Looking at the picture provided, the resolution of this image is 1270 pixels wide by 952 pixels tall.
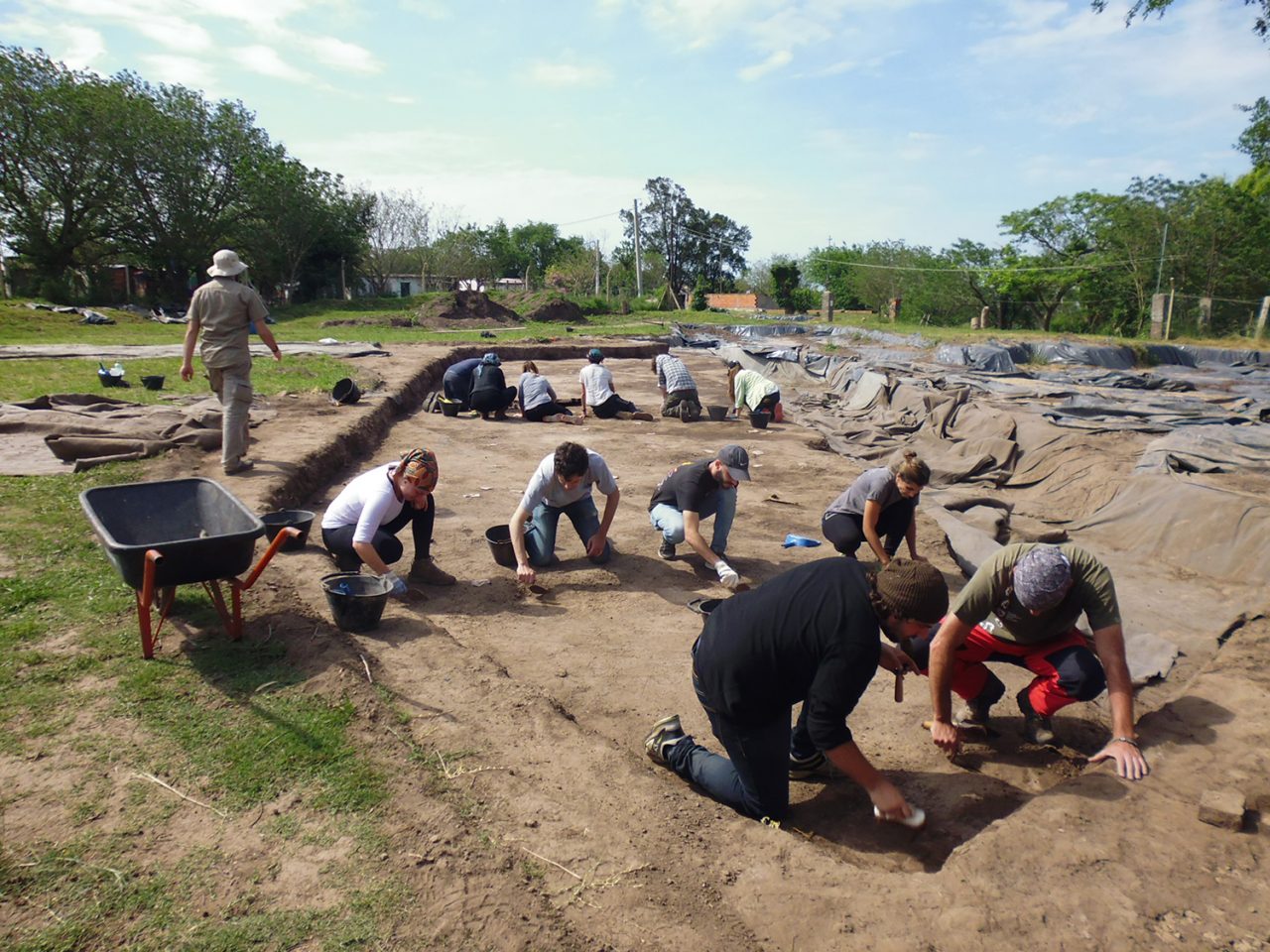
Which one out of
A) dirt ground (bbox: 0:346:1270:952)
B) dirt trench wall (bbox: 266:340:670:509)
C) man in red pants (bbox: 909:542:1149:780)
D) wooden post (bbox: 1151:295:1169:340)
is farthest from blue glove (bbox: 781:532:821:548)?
wooden post (bbox: 1151:295:1169:340)

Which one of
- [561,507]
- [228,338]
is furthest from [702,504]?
[228,338]

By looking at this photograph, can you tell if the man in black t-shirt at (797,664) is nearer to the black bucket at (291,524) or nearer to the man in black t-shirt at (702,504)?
the man in black t-shirt at (702,504)

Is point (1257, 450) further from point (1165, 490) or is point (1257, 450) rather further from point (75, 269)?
point (75, 269)

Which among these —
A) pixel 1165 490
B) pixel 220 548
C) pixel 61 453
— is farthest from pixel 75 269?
pixel 1165 490

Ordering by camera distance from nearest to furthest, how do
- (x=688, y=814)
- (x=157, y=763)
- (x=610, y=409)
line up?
(x=157, y=763) → (x=688, y=814) → (x=610, y=409)

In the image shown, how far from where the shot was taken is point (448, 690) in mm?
4051

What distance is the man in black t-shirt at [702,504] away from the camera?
19.0 feet

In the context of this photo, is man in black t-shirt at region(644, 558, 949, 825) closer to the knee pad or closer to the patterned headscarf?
the knee pad

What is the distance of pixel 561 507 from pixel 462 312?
95.8ft

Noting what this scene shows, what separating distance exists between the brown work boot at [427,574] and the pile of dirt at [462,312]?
2751cm

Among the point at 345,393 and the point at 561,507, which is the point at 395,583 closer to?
the point at 561,507

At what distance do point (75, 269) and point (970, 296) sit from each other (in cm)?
3963

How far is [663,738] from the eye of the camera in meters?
3.69

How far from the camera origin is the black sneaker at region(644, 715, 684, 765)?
3.65 meters
